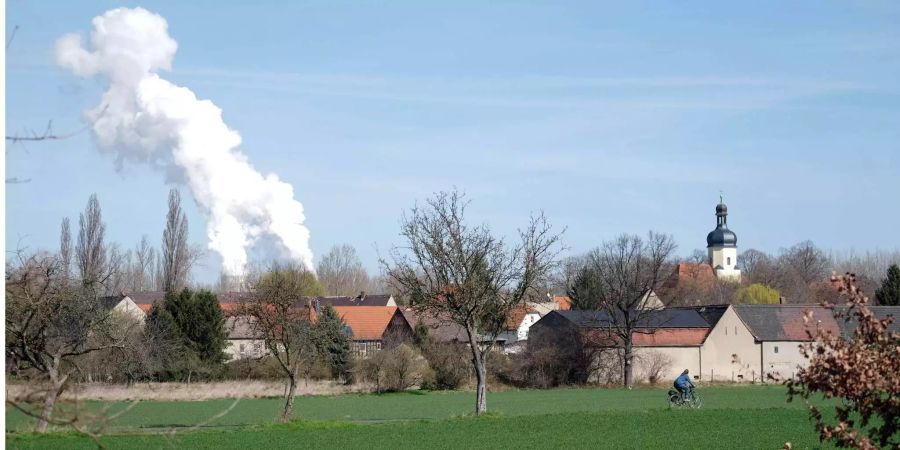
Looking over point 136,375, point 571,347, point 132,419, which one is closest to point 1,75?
point 132,419

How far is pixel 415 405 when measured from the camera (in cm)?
4331

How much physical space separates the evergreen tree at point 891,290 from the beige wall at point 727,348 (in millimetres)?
17168

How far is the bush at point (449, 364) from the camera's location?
2219 inches

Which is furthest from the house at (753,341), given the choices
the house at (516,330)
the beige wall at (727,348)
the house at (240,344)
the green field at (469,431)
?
the green field at (469,431)

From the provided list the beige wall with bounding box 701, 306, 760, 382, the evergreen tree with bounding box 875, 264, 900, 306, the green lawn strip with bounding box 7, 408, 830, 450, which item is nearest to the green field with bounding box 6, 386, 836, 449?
the green lawn strip with bounding box 7, 408, 830, 450

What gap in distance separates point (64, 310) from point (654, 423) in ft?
53.0

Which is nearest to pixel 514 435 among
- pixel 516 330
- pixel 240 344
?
pixel 240 344

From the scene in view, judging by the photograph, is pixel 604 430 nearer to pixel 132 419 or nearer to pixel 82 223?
pixel 132 419

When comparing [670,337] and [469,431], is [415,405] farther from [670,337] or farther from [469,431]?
[670,337]

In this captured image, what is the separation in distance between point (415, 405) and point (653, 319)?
26.0 meters

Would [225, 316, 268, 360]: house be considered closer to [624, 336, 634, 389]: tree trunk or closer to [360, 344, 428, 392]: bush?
[360, 344, 428, 392]: bush

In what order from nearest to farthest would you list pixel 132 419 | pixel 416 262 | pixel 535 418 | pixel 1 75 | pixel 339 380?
pixel 1 75 → pixel 535 418 → pixel 416 262 → pixel 132 419 → pixel 339 380

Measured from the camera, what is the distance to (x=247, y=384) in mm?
51844

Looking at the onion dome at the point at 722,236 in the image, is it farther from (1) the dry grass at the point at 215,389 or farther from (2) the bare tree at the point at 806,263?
(1) the dry grass at the point at 215,389
